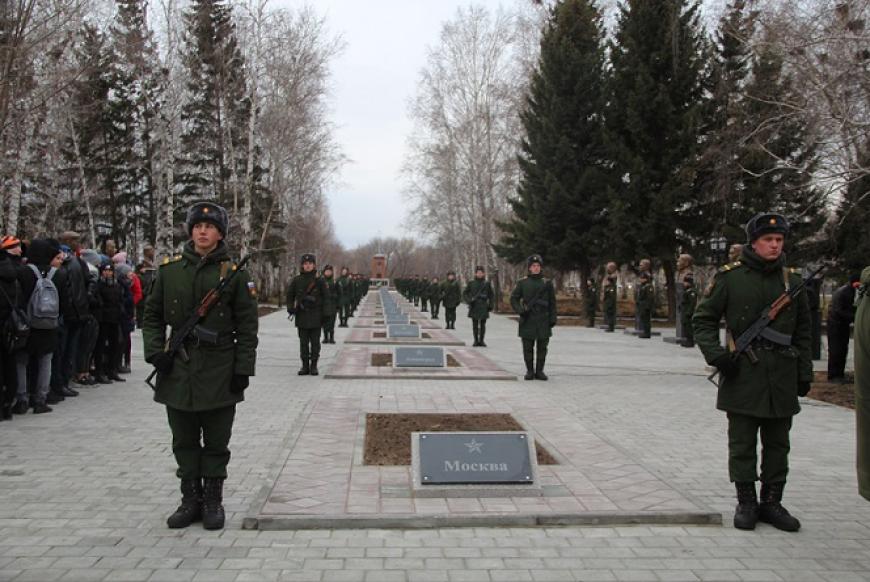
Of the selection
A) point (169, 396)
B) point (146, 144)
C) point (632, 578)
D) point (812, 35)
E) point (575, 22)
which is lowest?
point (632, 578)

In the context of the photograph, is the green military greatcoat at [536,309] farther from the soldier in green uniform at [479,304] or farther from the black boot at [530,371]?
the soldier in green uniform at [479,304]

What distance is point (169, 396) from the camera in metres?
4.70

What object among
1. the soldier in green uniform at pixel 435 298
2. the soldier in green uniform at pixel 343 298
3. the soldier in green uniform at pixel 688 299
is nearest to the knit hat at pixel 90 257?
the soldier in green uniform at pixel 688 299

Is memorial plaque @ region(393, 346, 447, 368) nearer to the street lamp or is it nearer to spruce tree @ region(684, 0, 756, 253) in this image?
spruce tree @ region(684, 0, 756, 253)

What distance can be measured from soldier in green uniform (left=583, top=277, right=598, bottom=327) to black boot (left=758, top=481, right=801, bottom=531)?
22.9m

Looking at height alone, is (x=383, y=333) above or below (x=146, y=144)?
below

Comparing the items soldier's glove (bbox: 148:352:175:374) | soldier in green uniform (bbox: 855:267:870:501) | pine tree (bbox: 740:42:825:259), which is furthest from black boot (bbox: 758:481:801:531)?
pine tree (bbox: 740:42:825:259)

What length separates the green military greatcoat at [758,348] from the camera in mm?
4836

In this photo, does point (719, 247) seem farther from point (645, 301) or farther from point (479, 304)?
point (479, 304)

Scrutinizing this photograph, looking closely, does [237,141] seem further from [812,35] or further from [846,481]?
[846,481]

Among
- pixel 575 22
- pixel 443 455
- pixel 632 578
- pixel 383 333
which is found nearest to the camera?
pixel 632 578

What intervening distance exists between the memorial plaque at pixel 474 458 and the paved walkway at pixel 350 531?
652mm

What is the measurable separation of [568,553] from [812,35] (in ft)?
39.4

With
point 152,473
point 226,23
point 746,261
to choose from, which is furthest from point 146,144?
point 746,261
